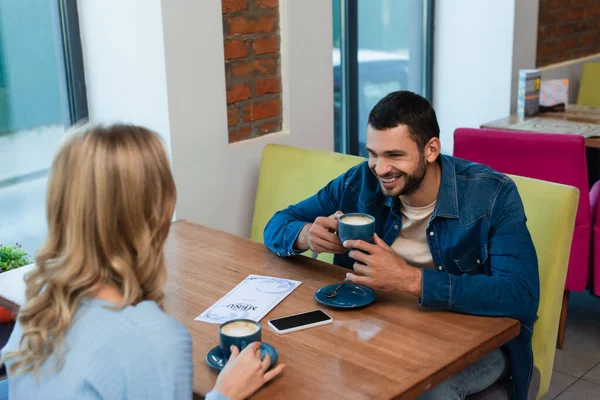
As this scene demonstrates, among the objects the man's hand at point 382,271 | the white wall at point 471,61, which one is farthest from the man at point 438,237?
the white wall at point 471,61

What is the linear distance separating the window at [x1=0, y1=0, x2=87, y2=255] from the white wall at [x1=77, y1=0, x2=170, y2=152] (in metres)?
0.05

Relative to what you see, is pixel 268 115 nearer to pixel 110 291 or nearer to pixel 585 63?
pixel 110 291

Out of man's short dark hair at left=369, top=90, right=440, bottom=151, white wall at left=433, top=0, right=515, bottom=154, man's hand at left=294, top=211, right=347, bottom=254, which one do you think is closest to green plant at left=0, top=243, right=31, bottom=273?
man's hand at left=294, top=211, right=347, bottom=254

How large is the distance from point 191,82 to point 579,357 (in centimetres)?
177

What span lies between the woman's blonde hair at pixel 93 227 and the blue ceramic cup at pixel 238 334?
0.27m

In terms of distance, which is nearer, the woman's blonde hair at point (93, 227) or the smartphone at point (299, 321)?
the woman's blonde hair at point (93, 227)

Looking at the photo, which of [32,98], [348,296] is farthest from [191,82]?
[348,296]

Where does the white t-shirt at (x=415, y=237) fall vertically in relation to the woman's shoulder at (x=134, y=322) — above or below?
below

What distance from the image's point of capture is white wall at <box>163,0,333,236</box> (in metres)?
2.44

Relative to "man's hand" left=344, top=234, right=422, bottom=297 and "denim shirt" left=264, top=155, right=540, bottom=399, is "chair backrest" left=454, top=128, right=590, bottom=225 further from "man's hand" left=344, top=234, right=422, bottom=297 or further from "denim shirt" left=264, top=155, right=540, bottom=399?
"man's hand" left=344, top=234, right=422, bottom=297

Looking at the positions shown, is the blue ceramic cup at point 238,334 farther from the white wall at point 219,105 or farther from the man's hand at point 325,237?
the white wall at point 219,105

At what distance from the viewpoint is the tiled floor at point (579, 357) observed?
265cm

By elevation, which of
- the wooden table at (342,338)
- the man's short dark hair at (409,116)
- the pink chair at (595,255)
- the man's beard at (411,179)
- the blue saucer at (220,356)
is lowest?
the pink chair at (595,255)

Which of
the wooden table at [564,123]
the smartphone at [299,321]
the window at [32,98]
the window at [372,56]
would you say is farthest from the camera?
the window at [372,56]
